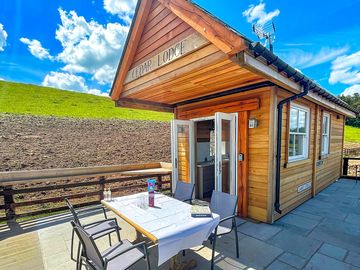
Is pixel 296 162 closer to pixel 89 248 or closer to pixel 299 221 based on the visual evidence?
pixel 299 221

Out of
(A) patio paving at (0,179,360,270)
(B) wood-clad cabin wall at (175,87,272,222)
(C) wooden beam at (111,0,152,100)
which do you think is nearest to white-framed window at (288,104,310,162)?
(B) wood-clad cabin wall at (175,87,272,222)

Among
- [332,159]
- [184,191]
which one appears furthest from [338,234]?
[332,159]

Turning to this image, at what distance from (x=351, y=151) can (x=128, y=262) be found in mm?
16980

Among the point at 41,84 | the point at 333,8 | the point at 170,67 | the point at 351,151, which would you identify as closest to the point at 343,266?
the point at 170,67

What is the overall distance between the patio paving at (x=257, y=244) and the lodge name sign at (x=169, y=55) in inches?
103

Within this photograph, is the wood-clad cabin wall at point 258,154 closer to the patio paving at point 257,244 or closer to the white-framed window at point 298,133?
the patio paving at point 257,244

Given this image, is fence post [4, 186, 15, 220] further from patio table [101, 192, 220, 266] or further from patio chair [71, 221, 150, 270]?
patio chair [71, 221, 150, 270]

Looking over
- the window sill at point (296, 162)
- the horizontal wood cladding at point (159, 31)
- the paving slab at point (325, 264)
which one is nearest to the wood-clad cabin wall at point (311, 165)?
the window sill at point (296, 162)

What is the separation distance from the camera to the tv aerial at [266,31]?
355 centimetres

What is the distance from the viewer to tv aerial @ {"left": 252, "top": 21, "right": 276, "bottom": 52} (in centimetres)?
355

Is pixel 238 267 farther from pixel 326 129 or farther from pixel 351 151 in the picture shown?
pixel 351 151

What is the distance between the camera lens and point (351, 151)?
1305 centimetres

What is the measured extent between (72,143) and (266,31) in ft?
28.4

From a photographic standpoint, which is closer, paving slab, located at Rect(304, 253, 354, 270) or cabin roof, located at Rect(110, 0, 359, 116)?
cabin roof, located at Rect(110, 0, 359, 116)
